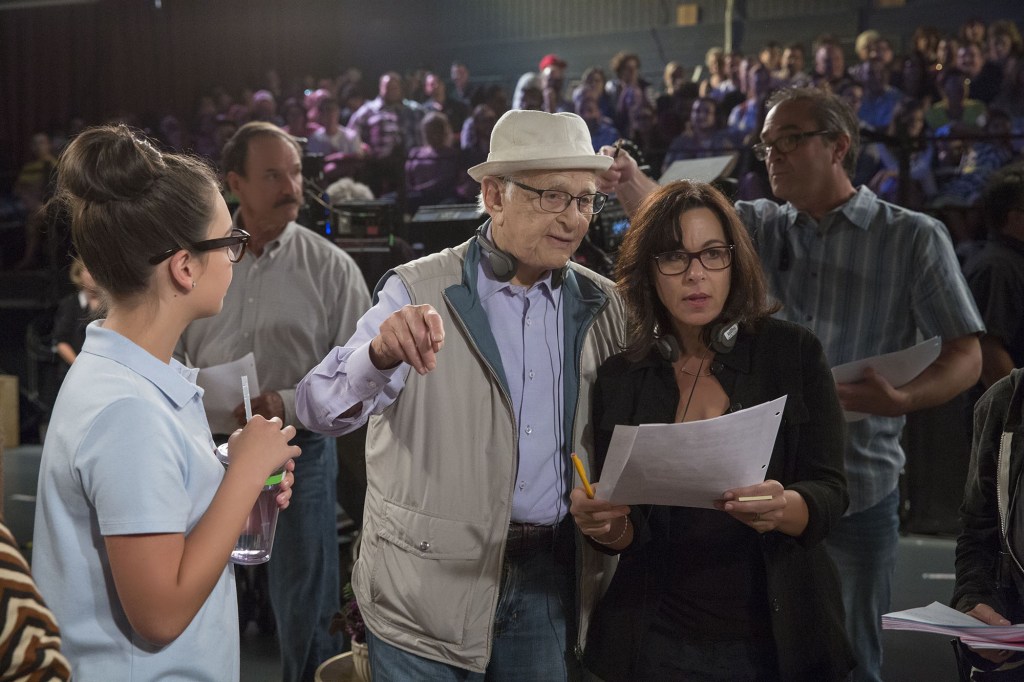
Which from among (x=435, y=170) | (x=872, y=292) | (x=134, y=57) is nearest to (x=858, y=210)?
(x=872, y=292)

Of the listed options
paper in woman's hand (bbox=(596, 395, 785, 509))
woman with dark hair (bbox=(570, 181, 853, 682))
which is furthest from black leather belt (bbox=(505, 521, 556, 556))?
paper in woman's hand (bbox=(596, 395, 785, 509))

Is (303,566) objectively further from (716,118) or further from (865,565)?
(716,118)

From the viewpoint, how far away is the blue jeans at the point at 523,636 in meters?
1.67

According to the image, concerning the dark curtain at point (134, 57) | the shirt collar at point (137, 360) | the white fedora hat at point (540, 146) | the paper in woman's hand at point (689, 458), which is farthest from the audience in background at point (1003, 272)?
the dark curtain at point (134, 57)

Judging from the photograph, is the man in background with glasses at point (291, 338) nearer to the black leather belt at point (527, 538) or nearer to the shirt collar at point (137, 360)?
the black leather belt at point (527, 538)

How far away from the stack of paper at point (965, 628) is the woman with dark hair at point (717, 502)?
4.1 inches

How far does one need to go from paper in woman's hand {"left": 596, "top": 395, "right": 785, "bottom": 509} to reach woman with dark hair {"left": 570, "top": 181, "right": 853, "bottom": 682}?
1.5 inches

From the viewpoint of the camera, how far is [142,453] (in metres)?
1.13

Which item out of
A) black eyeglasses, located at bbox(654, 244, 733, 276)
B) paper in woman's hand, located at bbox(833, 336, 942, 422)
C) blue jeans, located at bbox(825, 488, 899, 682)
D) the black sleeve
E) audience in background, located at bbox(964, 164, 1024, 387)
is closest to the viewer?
the black sleeve

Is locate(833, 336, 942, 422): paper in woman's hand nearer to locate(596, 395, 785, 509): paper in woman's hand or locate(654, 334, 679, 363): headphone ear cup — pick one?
locate(654, 334, 679, 363): headphone ear cup

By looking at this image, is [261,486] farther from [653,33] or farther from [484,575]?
[653,33]

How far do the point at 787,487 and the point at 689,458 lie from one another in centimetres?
27

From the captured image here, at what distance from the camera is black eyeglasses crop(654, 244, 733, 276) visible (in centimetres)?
163

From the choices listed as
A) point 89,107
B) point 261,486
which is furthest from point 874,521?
point 89,107
